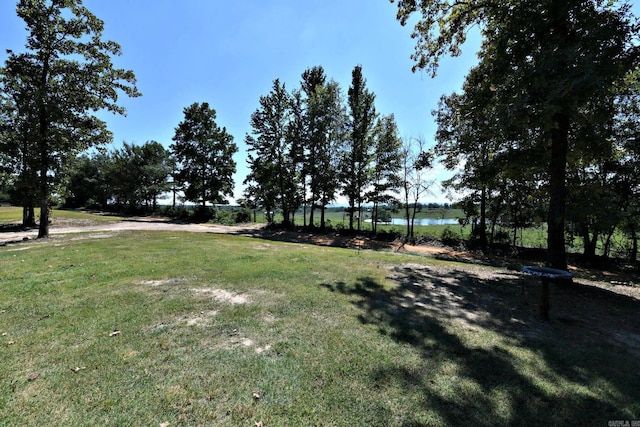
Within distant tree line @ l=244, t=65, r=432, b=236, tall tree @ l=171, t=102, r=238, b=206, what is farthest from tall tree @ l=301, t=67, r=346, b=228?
tall tree @ l=171, t=102, r=238, b=206

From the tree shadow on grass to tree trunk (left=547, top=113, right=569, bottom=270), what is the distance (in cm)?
136

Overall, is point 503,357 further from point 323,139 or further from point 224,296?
point 323,139

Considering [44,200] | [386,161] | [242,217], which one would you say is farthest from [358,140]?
[44,200]

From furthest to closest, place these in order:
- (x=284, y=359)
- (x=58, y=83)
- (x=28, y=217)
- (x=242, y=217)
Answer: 1. (x=242, y=217)
2. (x=28, y=217)
3. (x=58, y=83)
4. (x=284, y=359)

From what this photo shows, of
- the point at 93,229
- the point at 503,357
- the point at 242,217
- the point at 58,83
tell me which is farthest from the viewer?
the point at 242,217

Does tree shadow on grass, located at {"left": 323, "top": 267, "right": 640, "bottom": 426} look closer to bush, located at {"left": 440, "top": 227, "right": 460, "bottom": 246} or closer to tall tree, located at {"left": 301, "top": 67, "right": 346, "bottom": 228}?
bush, located at {"left": 440, "top": 227, "right": 460, "bottom": 246}

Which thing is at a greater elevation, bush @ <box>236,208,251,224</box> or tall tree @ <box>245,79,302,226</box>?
tall tree @ <box>245,79,302,226</box>

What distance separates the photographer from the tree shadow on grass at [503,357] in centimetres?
245

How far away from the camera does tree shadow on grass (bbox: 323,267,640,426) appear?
8.04 ft

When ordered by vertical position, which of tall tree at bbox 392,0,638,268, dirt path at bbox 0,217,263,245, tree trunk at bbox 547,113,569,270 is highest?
tall tree at bbox 392,0,638,268

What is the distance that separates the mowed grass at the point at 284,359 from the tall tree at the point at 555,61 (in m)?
3.89

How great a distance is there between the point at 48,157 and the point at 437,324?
1677 centimetres

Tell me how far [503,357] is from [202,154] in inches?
1150

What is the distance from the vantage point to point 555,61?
558 centimetres
